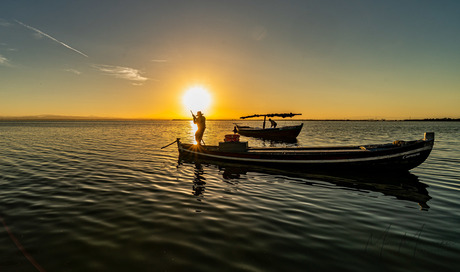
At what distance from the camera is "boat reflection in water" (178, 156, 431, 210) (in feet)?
30.3

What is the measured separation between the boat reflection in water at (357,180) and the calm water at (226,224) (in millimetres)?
101

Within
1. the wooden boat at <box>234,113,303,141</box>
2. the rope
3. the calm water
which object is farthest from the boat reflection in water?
the wooden boat at <box>234,113,303,141</box>

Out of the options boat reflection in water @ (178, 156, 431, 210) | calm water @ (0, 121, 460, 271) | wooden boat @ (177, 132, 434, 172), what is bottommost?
boat reflection in water @ (178, 156, 431, 210)

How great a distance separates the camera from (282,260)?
14.3 feet

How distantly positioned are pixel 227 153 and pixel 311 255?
453 inches

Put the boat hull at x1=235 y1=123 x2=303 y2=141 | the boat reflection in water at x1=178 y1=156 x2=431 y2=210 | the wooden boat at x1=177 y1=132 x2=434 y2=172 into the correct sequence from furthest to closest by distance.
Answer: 1. the boat hull at x1=235 y1=123 x2=303 y2=141
2. the wooden boat at x1=177 y1=132 x2=434 y2=172
3. the boat reflection in water at x1=178 y1=156 x2=431 y2=210

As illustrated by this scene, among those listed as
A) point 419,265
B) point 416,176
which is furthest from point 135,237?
point 416,176

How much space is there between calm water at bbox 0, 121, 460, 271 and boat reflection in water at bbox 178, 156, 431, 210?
101 mm

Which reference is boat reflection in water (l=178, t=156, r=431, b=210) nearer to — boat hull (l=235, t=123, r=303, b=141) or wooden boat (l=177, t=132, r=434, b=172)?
wooden boat (l=177, t=132, r=434, b=172)

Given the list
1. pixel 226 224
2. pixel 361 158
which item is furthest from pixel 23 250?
pixel 361 158

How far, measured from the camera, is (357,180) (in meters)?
11.4

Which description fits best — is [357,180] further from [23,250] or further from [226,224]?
[23,250]

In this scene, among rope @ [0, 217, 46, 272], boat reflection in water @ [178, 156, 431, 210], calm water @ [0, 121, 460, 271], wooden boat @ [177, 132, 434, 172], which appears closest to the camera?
rope @ [0, 217, 46, 272]

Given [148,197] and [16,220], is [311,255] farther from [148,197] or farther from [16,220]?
[16,220]
